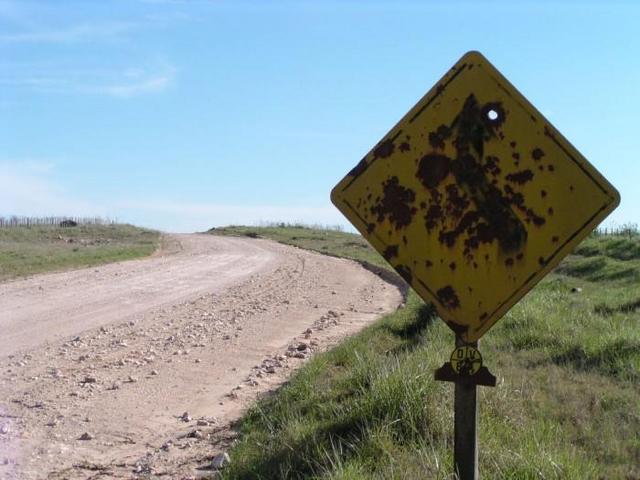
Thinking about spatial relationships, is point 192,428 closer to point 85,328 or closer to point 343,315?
point 85,328

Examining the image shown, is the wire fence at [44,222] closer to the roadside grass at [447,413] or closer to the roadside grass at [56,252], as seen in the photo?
the roadside grass at [56,252]

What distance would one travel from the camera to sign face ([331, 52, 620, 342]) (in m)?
3.16

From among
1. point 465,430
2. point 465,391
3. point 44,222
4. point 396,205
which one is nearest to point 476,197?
point 396,205

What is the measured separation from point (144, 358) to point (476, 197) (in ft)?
22.8

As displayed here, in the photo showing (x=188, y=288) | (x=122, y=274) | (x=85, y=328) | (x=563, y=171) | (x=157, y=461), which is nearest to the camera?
(x=563, y=171)

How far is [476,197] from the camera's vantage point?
10.6 feet

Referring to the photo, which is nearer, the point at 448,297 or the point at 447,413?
the point at 448,297

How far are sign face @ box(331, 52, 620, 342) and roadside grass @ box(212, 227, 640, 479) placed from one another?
112 centimetres

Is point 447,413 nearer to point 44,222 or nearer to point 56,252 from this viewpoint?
point 56,252

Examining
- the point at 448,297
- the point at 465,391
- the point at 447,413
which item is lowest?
the point at 447,413

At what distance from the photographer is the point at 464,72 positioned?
331cm

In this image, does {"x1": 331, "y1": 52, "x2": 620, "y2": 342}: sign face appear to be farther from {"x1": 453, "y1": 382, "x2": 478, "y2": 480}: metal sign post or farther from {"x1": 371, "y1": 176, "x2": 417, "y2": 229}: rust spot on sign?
{"x1": 453, "y1": 382, "x2": 478, "y2": 480}: metal sign post

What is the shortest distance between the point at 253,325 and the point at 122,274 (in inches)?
351

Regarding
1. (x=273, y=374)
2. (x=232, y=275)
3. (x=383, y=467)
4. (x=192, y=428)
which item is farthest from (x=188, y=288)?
(x=383, y=467)
